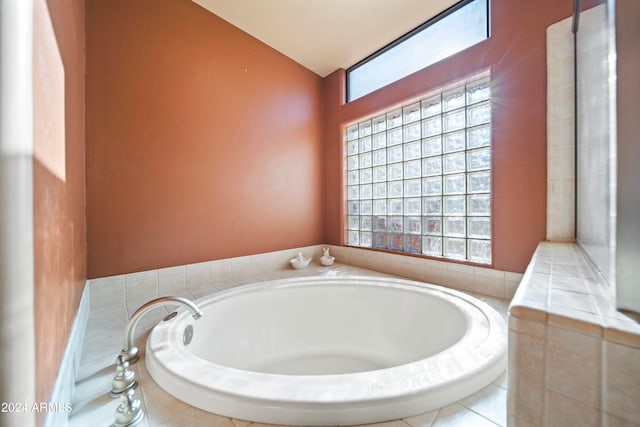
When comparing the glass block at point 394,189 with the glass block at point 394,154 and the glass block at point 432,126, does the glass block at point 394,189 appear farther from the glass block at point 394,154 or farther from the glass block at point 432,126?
the glass block at point 432,126

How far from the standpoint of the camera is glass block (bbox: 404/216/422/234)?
189 centimetres

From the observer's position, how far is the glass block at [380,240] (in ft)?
7.02

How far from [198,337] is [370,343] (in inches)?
41.3

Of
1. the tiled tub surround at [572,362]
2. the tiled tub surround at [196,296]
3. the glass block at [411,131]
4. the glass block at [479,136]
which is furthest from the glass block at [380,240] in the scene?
Result: the tiled tub surround at [572,362]

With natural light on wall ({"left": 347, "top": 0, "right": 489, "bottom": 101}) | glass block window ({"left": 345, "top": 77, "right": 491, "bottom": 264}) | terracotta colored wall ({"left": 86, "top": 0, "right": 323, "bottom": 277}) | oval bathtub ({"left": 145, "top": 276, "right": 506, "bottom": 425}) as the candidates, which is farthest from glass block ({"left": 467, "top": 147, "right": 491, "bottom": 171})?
terracotta colored wall ({"left": 86, "top": 0, "right": 323, "bottom": 277})

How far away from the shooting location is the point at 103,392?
2.39ft

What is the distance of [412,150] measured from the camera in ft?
6.34

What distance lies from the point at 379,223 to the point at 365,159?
2.26 feet

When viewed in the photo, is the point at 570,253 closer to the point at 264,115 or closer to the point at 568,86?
the point at 568,86

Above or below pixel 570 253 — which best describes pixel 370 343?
below

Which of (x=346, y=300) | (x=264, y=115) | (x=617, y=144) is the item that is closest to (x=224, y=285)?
(x=346, y=300)

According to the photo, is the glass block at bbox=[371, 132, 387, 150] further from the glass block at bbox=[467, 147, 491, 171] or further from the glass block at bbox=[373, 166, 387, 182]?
the glass block at bbox=[467, 147, 491, 171]

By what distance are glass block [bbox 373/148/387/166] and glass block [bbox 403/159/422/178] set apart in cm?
24

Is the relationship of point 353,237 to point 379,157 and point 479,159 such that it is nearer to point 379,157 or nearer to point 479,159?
point 379,157
